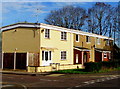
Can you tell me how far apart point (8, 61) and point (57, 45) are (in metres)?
6.65

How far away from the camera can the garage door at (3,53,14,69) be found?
93.3 ft

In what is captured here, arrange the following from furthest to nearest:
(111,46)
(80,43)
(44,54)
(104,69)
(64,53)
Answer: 1. (111,46)
2. (80,43)
3. (64,53)
4. (44,54)
5. (104,69)

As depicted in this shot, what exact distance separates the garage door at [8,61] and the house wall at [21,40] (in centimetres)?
73

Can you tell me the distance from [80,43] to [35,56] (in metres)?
11.0

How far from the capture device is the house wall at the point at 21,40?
91.0 feet

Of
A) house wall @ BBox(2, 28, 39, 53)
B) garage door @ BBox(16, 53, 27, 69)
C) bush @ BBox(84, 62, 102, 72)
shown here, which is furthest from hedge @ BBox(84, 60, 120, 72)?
garage door @ BBox(16, 53, 27, 69)

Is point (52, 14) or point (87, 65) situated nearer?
point (87, 65)

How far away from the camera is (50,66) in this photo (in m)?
27.4

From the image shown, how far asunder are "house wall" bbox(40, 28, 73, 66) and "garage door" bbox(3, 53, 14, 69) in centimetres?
400

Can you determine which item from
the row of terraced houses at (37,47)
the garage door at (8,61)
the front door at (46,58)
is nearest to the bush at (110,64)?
the row of terraced houses at (37,47)

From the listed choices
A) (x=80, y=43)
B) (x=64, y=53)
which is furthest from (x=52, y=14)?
(x=64, y=53)

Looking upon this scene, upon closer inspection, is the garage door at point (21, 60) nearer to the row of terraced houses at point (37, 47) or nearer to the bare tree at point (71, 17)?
the row of terraced houses at point (37, 47)

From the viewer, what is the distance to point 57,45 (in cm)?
3069

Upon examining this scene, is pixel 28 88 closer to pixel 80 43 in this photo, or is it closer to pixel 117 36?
pixel 80 43
